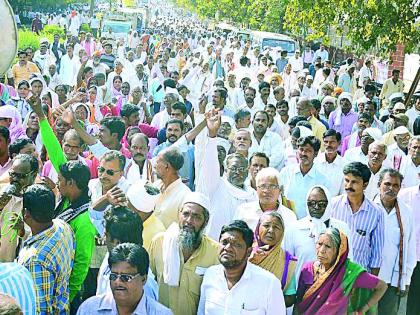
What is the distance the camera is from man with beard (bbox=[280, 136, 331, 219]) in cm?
673

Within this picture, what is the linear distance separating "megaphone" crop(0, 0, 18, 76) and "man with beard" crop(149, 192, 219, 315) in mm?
1773

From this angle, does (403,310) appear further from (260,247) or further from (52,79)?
(52,79)

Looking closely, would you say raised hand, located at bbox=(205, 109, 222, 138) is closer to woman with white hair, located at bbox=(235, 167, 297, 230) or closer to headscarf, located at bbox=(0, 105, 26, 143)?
woman with white hair, located at bbox=(235, 167, 297, 230)

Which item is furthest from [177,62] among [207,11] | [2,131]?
[207,11]

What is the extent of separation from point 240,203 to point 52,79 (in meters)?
9.07

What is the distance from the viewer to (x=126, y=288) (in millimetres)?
3734

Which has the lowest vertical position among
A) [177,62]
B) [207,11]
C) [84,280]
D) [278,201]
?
[207,11]

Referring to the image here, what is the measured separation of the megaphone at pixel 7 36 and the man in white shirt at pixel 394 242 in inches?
139

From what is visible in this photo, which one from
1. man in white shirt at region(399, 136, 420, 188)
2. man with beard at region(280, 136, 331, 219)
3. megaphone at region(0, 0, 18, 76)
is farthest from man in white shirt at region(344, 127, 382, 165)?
megaphone at region(0, 0, 18, 76)

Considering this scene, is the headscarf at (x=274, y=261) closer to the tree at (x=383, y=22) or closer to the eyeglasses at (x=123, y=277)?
the eyeglasses at (x=123, y=277)

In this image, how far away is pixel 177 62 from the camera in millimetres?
19156

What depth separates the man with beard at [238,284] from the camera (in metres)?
4.04

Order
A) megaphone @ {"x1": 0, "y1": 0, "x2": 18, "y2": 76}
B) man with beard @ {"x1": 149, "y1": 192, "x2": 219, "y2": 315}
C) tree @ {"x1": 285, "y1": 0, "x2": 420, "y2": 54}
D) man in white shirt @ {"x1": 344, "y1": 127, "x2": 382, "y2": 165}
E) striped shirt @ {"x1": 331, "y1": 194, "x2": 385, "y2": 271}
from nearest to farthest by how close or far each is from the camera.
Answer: megaphone @ {"x1": 0, "y1": 0, "x2": 18, "y2": 76}
man with beard @ {"x1": 149, "y1": 192, "x2": 219, "y2": 315}
striped shirt @ {"x1": 331, "y1": 194, "x2": 385, "y2": 271}
man in white shirt @ {"x1": 344, "y1": 127, "x2": 382, "y2": 165}
tree @ {"x1": 285, "y1": 0, "x2": 420, "y2": 54}

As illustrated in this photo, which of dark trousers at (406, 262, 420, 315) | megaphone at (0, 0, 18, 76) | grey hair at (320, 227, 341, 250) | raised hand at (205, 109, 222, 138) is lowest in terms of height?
dark trousers at (406, 262, 420, 315)
